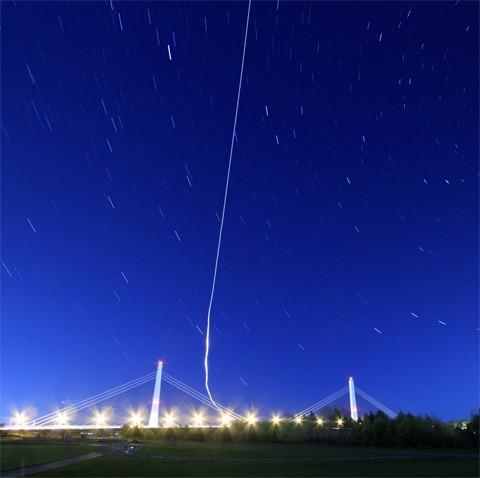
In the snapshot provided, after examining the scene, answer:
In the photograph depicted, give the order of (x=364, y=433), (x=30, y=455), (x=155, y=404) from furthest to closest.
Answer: (x=155, y=404)
(x=364, y=433)
(x=30, y=455)

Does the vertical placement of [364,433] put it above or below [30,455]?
above

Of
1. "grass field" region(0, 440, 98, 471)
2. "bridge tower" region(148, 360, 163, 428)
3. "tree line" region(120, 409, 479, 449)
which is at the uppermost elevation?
"bridge tower" region(148, 360, 163, 428)

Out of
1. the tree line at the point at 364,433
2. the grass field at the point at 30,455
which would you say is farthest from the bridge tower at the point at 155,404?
the grass field at the point at 30,455

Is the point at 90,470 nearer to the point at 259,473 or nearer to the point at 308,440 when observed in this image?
the point at 259,473

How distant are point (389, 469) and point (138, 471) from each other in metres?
13.0

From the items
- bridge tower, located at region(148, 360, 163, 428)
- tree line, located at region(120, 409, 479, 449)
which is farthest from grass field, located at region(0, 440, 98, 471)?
bridge tower, located at region(148, 360, 163, 428)

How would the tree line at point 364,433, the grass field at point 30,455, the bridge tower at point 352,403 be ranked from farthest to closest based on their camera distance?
the bridge tower at point 352,403 → the tree line at point 364,433 → the grass field at point 30,455

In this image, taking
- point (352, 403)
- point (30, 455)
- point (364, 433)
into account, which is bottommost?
point (30, 455)

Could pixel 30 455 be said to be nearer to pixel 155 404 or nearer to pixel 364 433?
pixel 364 433

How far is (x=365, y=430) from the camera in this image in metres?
54.5

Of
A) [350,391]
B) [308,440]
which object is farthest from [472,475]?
[350,391]

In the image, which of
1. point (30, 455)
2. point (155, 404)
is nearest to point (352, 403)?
point (155, 404)

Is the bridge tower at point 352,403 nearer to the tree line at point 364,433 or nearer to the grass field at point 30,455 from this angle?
the tree line at point 364,433

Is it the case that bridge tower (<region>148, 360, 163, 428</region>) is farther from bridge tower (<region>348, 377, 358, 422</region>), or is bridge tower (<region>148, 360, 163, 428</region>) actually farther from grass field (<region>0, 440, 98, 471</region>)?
grass field (<region>0, 440, 98, 471</region>)
